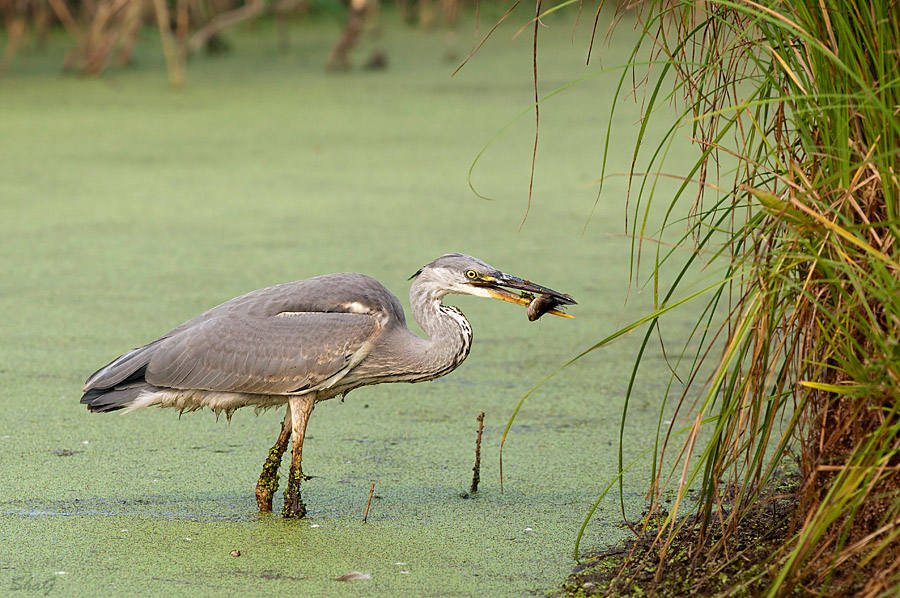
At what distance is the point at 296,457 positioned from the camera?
8.36 feet

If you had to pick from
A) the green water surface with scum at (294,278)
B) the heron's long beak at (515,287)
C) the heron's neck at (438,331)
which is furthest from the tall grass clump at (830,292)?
the heron's neck at (438,331)

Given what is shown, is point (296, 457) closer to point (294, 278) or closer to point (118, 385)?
point (118, 385)

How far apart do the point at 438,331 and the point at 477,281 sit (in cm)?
15

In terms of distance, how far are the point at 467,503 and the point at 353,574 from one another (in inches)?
18.7

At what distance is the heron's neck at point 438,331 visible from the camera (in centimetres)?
263

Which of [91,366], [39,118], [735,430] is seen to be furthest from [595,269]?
[39,118]

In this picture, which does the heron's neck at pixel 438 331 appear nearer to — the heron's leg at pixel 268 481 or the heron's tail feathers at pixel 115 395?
the heron's leg at pixel 268 481

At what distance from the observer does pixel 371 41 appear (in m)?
9.29

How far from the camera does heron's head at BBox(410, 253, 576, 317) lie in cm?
258

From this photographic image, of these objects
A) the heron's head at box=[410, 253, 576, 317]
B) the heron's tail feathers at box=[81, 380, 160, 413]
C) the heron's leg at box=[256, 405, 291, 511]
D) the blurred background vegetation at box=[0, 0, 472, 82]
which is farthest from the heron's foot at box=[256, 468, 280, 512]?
the blurred background vegetation at box=[0, 0, 472, 82]

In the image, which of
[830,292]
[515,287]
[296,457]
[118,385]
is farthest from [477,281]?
[830,292]

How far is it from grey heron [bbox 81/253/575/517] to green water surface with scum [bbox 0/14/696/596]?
23cm

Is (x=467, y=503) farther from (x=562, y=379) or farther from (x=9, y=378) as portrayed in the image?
(x=9, y=378)

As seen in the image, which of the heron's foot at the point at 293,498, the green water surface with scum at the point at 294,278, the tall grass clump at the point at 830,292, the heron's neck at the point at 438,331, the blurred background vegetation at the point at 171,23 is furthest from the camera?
the blurred background vegetation at the point at 171,23
